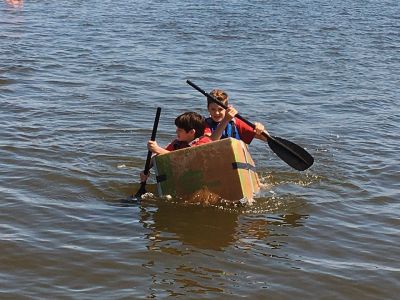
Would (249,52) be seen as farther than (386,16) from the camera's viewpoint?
No

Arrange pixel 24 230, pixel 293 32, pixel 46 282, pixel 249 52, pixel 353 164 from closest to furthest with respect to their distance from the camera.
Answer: pixel 46 282, pixel 24 230, pixel 353 164, pixel 249 52, pixel 293 32

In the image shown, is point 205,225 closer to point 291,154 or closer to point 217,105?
point 217,105

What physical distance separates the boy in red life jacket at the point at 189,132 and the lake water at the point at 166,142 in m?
0.61

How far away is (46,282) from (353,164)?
185 inches

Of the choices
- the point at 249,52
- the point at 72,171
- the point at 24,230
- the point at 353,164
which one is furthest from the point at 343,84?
the point at 24,230

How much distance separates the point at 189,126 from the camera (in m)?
7.34

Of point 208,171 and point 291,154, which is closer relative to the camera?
point 208,171

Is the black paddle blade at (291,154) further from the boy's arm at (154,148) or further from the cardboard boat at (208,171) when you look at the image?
the boy's arm at (154,148)

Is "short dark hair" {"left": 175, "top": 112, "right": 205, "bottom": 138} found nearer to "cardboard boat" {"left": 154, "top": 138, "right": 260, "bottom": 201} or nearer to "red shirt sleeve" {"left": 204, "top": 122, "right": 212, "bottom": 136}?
"red shirt sleeve" {"left": 204, "top": 122, "right": 212, "bottom": 136}

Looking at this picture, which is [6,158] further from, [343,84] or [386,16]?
[386,16]

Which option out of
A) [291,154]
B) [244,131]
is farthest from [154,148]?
[291,154]

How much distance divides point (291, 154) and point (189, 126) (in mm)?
1343

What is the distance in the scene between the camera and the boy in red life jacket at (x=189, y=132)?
7305 millimetres

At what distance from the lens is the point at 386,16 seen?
22.7 meters
